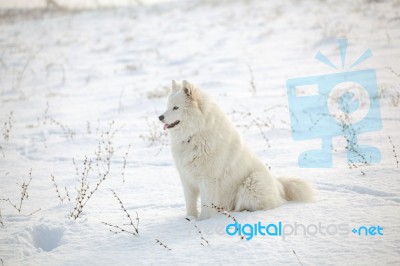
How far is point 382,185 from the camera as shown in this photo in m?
3.96

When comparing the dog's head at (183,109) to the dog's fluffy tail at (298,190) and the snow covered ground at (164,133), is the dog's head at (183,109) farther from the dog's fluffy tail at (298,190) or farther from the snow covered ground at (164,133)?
the dog's fluffy tail at (298,190)

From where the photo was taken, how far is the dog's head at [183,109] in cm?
405

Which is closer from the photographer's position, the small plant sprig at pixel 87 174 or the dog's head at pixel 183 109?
the small plant sprig at pixel 87 174

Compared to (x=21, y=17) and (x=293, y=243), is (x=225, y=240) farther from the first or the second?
(x=21, y=17)

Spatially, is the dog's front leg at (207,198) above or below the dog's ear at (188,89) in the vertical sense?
below

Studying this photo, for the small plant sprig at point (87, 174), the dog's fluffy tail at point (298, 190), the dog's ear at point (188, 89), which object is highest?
the dog's ear at point (188, 89)

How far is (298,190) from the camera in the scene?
156 inches

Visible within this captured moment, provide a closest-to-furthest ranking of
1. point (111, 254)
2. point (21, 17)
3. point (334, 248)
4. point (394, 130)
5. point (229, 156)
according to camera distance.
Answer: point (334, 248), point (111, 254), point (229, 156), point (394, 130), point (21, 17)

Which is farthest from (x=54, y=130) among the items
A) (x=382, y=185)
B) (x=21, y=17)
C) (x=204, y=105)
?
(x=21, y=17)

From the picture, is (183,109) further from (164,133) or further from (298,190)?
(164,133)

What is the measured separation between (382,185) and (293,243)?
1.71m

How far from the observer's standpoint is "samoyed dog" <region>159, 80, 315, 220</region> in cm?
385

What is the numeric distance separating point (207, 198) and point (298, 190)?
1.05m

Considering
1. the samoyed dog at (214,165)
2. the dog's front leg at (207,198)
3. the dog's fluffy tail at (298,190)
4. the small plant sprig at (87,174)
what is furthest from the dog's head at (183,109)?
the dog's fluffy tail at (298,190)
